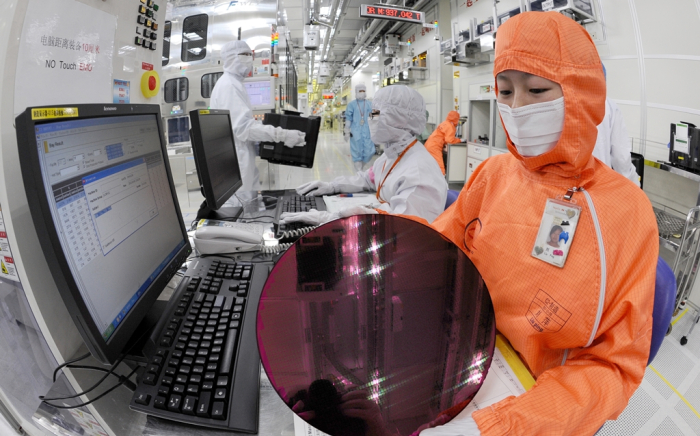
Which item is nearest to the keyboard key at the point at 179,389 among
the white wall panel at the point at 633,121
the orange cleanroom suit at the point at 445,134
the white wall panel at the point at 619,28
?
the white wall panel at the point at 633,121

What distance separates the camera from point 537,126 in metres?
0.85

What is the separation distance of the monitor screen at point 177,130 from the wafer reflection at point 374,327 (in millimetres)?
4566

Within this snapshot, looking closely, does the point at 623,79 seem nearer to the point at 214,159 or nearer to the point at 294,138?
the point at 294,138

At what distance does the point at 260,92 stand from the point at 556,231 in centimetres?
454

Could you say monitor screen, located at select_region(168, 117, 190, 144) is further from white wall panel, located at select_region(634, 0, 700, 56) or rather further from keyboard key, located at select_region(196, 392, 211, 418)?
white wall panel, located at select_region(634, 0, 700, 56)

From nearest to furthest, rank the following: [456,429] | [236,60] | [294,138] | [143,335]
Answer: [456,429], [143,335], [294,138], [236,60]

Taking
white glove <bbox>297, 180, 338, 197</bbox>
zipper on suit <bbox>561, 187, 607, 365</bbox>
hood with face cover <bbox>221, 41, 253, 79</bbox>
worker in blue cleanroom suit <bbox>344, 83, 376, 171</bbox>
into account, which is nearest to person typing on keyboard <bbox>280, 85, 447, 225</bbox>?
white glove <bbox>297, 180, 338, 197</bbox>

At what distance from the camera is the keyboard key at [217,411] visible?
609 millimetres

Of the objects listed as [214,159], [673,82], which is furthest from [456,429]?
[673,82]

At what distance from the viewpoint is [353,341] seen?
634 millimetres

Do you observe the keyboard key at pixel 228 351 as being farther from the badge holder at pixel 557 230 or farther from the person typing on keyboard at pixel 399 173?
the person typing on keyboard at pixel 399 173

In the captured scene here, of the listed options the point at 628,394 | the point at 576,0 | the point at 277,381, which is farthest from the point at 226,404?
the point at 576,0

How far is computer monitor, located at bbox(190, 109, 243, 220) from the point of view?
1.45 m

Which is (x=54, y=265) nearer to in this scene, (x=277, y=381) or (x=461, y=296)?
(x=277, y=381)
